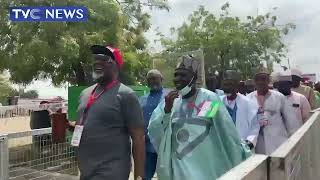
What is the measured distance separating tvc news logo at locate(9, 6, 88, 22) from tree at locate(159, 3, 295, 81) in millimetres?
19071

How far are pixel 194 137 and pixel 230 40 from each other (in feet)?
96.7

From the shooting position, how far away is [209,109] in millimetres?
4395

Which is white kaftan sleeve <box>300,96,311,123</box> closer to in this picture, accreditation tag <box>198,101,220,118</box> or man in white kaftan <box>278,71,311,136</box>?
man in white kaftan <box>278,71,311,136</box>

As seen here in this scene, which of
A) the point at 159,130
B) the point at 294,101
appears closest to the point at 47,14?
the point at 294,101

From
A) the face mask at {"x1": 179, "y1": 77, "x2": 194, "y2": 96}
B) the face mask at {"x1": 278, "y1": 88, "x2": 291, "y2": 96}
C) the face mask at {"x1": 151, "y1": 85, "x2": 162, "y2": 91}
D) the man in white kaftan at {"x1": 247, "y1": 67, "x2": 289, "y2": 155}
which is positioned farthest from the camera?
the face mask at {"x1": 278, "y1": 88, "x2": 291, "y2": 96}

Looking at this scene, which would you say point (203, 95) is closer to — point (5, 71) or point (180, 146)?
point (180, 146)

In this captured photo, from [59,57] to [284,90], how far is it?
7649 mm

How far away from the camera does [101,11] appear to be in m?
14.7

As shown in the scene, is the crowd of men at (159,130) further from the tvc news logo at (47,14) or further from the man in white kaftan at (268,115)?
the tvc news logo at (47,14)

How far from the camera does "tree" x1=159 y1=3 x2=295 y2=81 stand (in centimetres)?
3328

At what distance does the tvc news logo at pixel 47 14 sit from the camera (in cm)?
1365

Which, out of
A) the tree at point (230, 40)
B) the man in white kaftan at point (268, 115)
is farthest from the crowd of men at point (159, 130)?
the tree at point (230, 40)

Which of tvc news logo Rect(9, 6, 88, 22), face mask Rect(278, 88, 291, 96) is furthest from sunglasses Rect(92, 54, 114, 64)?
tvc news logo Rect(9, 6, 88, 22)

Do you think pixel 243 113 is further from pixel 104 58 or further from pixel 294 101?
pixel 104 58
